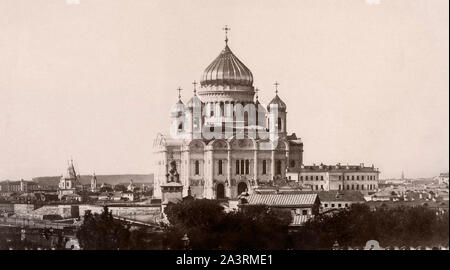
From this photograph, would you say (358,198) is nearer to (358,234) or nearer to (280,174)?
(280,174)

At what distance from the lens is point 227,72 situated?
75.1m

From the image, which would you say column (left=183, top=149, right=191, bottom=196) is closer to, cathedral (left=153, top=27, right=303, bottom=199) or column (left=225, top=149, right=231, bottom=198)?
cathedral (left=153, top=27, right=303, bottom=199)

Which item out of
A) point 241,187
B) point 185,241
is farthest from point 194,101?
point 185,241

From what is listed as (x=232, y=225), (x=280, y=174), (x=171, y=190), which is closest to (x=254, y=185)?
(x=280, y=174)

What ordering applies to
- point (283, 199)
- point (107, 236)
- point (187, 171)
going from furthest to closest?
point (187, 171) < point (283, 199) < point (107, 236)

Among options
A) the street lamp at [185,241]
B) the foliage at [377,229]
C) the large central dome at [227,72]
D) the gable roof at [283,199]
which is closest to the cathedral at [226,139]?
the large central dome at [227,72]

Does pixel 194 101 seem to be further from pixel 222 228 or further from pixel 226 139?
pixel 222 228

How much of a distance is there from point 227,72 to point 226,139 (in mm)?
4131

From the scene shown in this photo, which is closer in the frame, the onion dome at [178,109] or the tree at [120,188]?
the onion dome at [178,109]

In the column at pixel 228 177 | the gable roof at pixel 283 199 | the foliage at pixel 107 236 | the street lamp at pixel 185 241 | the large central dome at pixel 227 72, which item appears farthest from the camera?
the large central dome at pixel 227 72

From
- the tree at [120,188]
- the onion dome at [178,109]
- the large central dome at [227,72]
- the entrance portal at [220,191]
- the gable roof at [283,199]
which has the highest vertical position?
the large central dome at [227,72]

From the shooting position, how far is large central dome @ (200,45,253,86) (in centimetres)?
7488

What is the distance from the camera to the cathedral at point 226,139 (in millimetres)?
73188

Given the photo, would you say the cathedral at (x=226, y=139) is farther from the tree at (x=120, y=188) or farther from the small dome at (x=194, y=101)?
the tree at (x=120, y=188)
